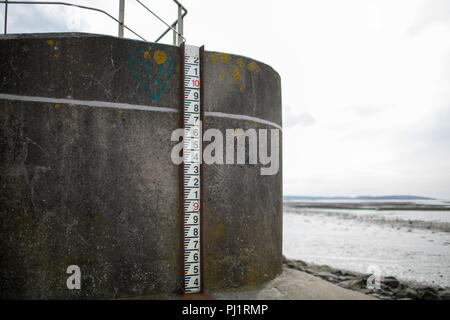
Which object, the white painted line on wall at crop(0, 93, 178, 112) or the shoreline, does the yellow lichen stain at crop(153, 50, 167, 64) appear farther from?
the shoreline

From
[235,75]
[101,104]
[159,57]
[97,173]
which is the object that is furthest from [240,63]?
[97,173]

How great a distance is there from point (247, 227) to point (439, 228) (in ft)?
42.8

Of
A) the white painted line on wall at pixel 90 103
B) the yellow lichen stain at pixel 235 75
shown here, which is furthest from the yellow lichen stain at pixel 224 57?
the white painted line on wall at pixel 90 103

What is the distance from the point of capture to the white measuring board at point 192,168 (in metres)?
3.39

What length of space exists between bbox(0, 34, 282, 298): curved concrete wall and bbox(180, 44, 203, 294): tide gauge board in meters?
0.11

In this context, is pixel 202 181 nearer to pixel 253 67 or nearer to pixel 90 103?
pixel 90 103

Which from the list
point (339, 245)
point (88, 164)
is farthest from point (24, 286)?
point (339, 245)

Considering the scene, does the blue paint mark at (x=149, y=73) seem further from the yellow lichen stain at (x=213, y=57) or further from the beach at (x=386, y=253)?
the beach at (x=386, y=253)

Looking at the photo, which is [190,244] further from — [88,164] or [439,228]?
[439,228]

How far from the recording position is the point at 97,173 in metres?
3.19

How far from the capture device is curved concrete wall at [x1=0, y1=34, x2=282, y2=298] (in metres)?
3.03

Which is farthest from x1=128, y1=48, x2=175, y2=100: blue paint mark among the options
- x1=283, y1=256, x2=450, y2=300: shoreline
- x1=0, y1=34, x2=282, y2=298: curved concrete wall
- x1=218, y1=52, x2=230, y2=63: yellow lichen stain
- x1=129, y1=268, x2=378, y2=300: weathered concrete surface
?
x1=283, y1=256, x2=450, y2=300: shoreline

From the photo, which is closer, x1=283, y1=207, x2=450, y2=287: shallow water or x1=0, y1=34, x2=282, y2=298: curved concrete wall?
x1=0, y1=34, x2=282, y2=298: curved concrete wall
